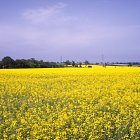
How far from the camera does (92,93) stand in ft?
46.1

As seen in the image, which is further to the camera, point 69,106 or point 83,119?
point 69,106

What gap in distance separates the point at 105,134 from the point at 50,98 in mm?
5815

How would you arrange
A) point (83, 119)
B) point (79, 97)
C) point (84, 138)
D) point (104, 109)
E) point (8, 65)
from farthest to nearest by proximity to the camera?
point (8, 65)
point (79, 97)
point (104, 109)
point (83, 119)
point (84, 138)

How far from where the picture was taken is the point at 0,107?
11258mm

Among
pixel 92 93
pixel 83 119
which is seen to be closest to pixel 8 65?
pixel 92 93

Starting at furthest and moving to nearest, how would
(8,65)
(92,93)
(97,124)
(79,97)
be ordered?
(8,65) < (92,93) < (79,97) < (97,124)

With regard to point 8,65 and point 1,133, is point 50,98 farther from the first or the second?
point 8,65

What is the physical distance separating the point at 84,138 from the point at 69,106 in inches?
147

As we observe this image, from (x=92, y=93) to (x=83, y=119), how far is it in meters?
5.09

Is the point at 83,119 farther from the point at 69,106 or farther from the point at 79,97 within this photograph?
the point at 79,97

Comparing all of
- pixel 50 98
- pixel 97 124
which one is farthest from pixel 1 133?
pixel 50 98

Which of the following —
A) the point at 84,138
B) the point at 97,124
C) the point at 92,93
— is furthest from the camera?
the point at 92,93

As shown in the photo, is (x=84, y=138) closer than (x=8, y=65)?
Yes

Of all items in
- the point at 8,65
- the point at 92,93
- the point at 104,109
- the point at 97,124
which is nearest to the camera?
the point at 97,124
